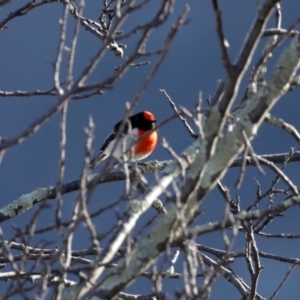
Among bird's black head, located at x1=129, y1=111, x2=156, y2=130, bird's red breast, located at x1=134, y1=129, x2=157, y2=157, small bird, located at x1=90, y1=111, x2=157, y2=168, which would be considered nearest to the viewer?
small bird, located at x1=90, y1=111, x2=157, y2=168

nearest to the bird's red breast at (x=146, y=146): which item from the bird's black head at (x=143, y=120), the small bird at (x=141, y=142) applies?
the small bird at (x=141, y=142)

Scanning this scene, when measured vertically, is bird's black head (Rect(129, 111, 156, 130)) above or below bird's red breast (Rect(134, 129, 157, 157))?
above

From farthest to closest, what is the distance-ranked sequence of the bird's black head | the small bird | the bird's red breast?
1. the bird's black head
2. the bird's red breast
3. the small bird

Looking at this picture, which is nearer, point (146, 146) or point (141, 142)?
point (141, 142)

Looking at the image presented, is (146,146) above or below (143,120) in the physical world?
below

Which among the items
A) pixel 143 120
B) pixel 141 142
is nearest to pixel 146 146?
pixel 141 142

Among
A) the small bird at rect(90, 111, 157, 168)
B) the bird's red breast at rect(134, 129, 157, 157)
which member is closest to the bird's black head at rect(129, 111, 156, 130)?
the small bird at rect(90, 111, 157, 168)

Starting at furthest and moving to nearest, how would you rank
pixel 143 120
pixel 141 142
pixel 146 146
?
pixel 143 120 → pixel 146 146 → pixel 141 142

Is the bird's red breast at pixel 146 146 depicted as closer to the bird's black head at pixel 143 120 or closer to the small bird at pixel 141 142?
the small bird at pixel 141 142

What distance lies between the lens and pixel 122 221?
2.59 m

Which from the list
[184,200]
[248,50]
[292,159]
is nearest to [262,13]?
[248,50]

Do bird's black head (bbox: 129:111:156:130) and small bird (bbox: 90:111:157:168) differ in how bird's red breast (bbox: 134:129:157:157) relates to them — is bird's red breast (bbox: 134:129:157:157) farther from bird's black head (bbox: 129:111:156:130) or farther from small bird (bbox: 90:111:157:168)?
bird's black head (bbox: 129:111:156:130)

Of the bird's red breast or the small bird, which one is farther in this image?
the bird's red breast

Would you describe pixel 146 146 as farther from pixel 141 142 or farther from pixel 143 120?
pixel 143 120
